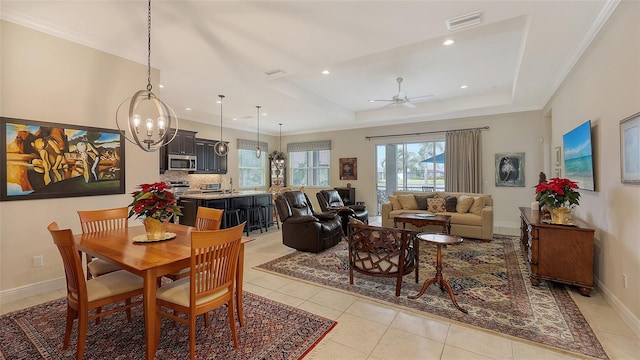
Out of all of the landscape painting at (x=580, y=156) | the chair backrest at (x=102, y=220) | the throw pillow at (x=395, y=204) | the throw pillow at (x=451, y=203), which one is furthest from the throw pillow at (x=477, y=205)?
the chair backrest at (x=102, y=220)

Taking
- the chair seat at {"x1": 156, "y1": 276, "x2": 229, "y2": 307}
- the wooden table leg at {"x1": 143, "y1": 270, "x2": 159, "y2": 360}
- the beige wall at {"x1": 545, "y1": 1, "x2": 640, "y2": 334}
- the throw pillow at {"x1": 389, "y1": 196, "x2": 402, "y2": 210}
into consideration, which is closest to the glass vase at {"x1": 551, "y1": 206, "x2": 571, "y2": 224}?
the beige wall at {"x1": 545, "y1": 1, "x2": 640, "y2": 334}

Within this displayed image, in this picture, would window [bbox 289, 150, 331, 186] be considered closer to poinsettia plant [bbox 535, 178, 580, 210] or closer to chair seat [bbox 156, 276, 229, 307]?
poinsettia plant [bbox 535, 178, 580, 210]

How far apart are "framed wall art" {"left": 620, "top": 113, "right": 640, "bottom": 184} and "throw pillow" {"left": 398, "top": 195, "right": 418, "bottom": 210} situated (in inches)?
151

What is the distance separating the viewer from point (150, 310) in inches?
73.5

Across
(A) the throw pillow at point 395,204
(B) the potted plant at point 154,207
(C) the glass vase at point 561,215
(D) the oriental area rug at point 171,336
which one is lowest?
(D) the oriental area rug at point 171,336

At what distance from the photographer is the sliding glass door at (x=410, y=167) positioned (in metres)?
7.78

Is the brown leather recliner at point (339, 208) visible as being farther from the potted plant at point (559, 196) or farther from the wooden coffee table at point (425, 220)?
the potted plant at point (559, 196)

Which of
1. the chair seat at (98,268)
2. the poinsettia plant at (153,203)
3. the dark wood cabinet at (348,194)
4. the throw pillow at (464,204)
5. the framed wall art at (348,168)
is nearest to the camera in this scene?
the poinsettia plant at (153,203)

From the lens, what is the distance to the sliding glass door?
7781 mm

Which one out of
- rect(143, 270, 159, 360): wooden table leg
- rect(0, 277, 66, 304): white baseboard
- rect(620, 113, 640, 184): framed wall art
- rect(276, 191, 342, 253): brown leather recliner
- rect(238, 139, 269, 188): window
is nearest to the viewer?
rect(143, 270, 159, 360): wooden table leg

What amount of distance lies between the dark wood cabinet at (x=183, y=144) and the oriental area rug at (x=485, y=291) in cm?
442

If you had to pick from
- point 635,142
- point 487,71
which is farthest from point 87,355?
point 487,71

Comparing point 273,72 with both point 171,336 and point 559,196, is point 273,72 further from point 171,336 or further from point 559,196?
point 559,196

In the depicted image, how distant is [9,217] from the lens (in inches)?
114
